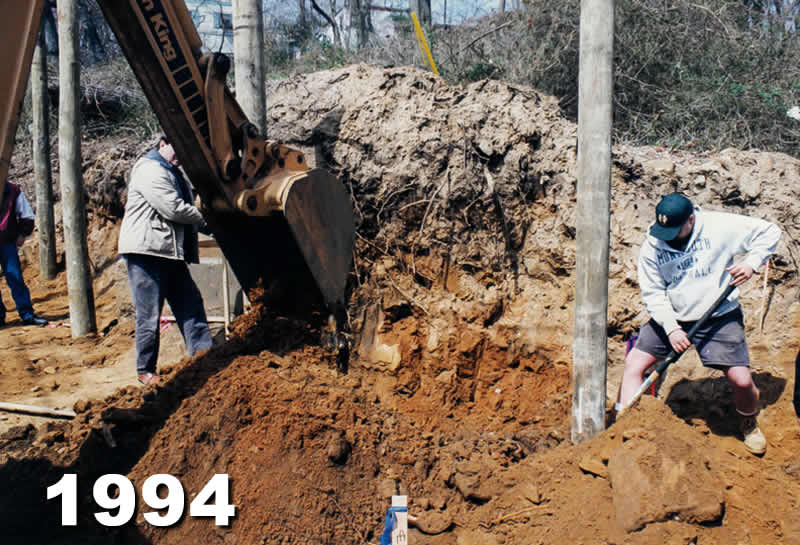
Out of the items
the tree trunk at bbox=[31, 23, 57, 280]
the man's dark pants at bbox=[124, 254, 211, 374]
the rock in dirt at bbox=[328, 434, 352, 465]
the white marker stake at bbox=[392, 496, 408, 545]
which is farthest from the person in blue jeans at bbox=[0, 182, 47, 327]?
the white marker stake at bbox=[392, 496, 408, 545]

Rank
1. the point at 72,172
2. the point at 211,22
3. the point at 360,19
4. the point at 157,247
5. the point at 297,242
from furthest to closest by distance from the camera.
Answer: the point at 211,22 → the point at 360,19 → the point at 72,172 → the point at 157,247 → the point at 297,242

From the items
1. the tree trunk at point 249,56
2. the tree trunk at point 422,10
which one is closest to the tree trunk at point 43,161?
the tree trunk at point 249,56

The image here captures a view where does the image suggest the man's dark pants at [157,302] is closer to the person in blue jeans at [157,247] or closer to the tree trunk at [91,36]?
the person in blue jeans at [157,247]

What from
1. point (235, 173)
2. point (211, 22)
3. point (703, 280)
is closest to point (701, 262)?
point (703, 280)

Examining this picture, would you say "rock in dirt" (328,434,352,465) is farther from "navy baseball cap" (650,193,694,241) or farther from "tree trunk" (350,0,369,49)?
"tree trunk" (350,0,369,49)

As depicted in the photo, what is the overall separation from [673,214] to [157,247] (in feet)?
12.0

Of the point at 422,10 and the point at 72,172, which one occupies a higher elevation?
the point at 422,10

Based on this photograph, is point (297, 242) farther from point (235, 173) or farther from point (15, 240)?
point (15, 240)

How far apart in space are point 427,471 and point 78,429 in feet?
7.85

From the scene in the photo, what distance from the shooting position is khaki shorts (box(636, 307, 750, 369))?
411 cm

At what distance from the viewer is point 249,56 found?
16.2ft

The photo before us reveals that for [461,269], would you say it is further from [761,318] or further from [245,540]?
Answer: [245,540]

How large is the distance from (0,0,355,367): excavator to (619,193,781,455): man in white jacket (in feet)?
6.78

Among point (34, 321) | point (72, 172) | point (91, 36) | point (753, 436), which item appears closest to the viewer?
point (753, 436)
